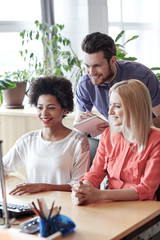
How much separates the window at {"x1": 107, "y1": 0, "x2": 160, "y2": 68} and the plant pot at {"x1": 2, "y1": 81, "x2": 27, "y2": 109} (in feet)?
3.65

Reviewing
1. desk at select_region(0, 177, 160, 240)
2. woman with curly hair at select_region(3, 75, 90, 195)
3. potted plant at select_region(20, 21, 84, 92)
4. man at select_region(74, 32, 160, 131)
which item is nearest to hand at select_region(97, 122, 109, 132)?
man at select_region(74, 32, 160, 131)

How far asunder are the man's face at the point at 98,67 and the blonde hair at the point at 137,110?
51 centimetres

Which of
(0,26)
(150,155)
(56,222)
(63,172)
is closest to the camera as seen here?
(56,222)

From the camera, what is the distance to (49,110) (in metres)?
2.51

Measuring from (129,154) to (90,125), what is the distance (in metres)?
0.41

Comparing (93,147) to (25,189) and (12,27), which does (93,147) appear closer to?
(25,189)

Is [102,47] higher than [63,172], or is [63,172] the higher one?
[102,47]

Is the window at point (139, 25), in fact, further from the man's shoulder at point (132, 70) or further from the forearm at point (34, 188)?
the forearm at point (34, 188)

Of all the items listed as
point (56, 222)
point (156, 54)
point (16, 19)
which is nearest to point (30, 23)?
point (16, 19)

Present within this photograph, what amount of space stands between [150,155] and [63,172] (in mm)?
553

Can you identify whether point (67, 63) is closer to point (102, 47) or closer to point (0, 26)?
point (0, 26)

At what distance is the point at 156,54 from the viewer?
15.6ft

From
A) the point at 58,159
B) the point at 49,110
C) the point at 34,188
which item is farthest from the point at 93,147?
the point at 34,188

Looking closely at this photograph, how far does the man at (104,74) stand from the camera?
2637 millimetres
